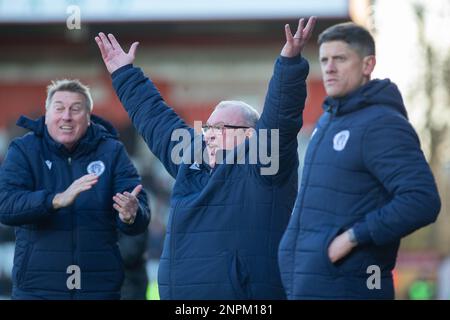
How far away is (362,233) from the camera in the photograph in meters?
5.44

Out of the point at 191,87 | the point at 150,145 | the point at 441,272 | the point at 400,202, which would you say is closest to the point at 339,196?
the point at 400,202

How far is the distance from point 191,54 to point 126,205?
12.7 m

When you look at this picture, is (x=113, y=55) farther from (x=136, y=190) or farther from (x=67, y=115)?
(x=136, y=190)

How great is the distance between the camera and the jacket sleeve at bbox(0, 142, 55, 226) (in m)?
6.75

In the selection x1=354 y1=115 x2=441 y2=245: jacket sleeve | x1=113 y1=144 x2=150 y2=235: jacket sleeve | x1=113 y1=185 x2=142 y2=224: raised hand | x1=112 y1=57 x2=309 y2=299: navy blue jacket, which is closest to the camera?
x1=354 y1=115 x2=441 y2=245: jacket sleeve

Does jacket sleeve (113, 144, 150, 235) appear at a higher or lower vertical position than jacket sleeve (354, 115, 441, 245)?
higher

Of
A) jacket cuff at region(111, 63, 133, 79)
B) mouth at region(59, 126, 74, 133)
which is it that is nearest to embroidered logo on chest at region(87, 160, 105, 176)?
mouth at region(59, 126, 74, 133)

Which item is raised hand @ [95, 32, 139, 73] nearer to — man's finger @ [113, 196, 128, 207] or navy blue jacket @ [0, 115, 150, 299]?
navy blue jacket @ [0, 115, 150, 299]

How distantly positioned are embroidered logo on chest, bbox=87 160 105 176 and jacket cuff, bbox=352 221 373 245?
2.11 metres

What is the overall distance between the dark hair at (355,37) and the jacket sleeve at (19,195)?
193 cm

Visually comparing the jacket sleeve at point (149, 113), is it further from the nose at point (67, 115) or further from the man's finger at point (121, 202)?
the nose at point (67, 115)

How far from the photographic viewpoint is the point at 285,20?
17.4 metres

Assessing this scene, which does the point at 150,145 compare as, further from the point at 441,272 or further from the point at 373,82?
the point at 441,272

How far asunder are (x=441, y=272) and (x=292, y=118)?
11554 millimetres
